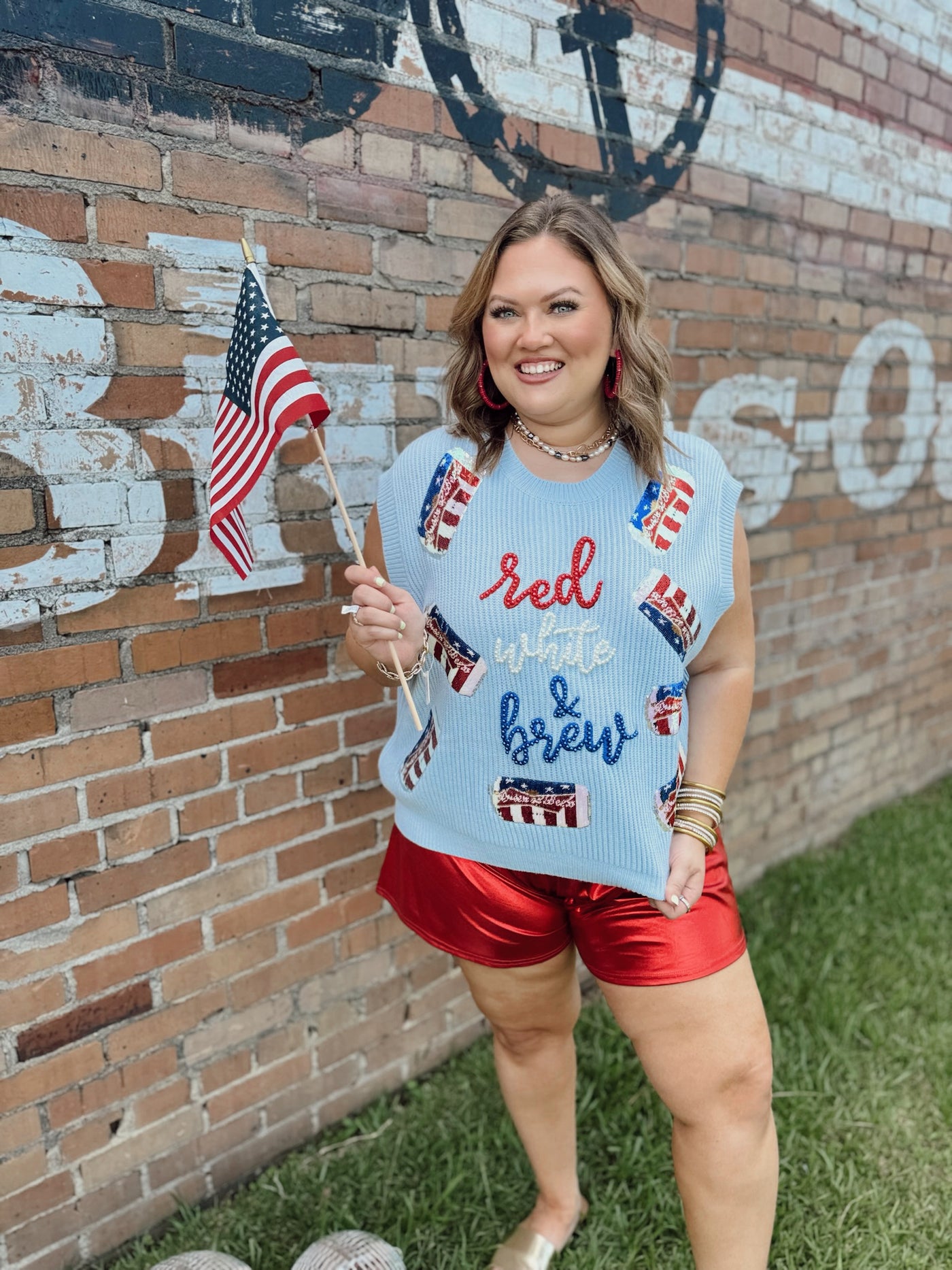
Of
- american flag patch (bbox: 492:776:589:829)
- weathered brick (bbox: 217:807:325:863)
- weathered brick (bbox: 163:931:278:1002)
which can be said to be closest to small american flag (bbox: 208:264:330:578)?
american flag patch (bbox: 492:776:589:829)

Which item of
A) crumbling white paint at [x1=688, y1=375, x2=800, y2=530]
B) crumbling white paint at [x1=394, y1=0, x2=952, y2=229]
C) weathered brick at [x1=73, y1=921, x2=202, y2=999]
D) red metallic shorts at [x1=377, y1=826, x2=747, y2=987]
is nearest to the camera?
red metallic shorts at [x1=377, y1=826, x2=747, y2=987]

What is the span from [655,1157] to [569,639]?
1.48 meters

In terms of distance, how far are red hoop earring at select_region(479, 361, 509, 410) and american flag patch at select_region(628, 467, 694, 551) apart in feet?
0.99

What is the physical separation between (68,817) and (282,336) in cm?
101

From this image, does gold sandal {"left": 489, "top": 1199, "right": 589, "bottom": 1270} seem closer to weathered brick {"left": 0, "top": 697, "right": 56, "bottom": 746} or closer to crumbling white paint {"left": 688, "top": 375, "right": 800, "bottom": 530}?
weathered brick {"left": 0, "top": 697, "right": 56, "bottom": 746}

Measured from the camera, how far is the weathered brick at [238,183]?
5.85 feet

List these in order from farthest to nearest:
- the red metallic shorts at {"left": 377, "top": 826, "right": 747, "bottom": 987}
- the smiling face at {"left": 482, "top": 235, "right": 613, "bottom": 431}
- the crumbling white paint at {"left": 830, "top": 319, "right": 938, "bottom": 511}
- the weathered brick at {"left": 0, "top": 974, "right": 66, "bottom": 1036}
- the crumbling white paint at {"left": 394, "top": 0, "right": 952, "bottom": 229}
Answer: the crumbling white paint at {"left": 830, "top": 319, "right": 938, "bottom": 511} < the crumbling white paint at {"left": 394, "top": 0, "right": 952, "bottom": 229} < the weathered brick at {"left": 0, "top": 974, "right": 66, "bottom": 1036} < the red metallic shorts at {"left": 377, "top": 826, "right": 747, "bottom": 987} < the smiling face at {"left": 482, "top": 235, "right": 613, "bottom": 431}

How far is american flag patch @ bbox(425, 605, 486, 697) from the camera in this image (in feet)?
5.16

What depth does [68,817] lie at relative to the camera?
1.85 m

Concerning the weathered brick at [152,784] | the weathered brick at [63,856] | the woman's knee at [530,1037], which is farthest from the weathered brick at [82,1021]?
the woman's knee at [530,1037]

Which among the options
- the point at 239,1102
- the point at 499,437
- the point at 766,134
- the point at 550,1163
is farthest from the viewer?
the point at 766,134

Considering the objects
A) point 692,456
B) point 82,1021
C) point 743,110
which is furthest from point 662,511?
point 743,110

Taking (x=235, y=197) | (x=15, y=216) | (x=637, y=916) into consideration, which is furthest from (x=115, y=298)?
(x=637, y=916)

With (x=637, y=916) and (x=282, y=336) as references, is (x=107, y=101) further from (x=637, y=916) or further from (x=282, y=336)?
(x=637, y=916)
